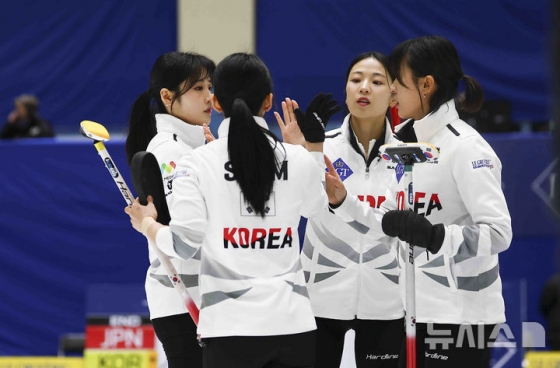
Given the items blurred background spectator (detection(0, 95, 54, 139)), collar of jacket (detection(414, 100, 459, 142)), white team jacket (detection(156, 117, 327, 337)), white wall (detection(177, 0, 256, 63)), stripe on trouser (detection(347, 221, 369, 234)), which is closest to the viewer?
white team jacket (detection(156, 117, 327, 337))

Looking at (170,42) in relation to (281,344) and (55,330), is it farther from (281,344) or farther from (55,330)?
(281,344)

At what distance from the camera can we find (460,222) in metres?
2.68

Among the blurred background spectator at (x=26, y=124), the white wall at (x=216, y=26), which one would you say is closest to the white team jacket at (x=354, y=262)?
the blurred background spectator at (x=26, y=124)

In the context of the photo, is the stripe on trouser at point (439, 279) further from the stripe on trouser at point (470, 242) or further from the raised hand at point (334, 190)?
the raised hand at point (334, 190)

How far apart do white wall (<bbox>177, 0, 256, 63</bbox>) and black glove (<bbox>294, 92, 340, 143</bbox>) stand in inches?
301

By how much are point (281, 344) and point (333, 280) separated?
879 millimetres

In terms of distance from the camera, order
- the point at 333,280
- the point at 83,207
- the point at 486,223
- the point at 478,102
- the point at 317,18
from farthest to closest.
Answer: the point at 317,18 < the point at 83,207 < the point at 333,280 < the point at 478,102 < the point at 486,223

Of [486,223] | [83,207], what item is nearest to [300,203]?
[486,223]

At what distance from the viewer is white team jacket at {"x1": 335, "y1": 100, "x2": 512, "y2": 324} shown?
8.26ft

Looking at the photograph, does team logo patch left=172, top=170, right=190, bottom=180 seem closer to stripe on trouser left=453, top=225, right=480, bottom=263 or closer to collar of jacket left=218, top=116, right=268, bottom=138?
collar of jacket left=218, top=116, right=268, bottom=138

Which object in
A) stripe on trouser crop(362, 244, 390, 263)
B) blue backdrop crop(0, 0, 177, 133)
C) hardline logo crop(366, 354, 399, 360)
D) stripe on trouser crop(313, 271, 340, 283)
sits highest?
blue backdrop crop(0, 0, 177, 133)

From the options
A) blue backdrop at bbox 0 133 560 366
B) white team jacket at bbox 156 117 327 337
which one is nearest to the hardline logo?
white team jacket at bbox 156 117 327 337

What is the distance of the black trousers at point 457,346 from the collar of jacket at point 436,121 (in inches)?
22.6

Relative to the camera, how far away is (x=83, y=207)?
7449mm
